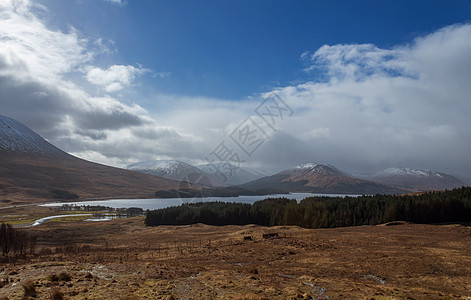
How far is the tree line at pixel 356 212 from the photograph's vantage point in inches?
2815

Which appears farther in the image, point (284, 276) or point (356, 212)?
point (356, 212)

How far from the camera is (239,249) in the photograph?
130 feet

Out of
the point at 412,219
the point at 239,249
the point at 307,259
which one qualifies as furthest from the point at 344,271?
the point at 412,219

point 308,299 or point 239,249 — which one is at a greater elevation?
point 308,299

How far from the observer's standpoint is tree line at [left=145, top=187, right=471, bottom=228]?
235 feet

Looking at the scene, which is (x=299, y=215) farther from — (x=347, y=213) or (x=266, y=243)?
(x=266, y=243)

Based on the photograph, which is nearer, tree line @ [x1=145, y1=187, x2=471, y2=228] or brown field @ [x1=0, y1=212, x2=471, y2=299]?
brown field @ [x1=0, y1=212, x2=471, y2=299]

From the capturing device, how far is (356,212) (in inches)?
3172

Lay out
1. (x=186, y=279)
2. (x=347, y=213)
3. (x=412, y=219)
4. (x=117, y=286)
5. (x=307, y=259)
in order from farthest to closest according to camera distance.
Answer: (x=347, y=213), (x=412, y=219), (x=307, y=259), (x=186, y=279), (x=117, y=286)

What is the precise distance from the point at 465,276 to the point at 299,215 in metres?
62.5

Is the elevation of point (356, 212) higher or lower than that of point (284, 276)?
lower

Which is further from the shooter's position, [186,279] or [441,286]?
[186,279]

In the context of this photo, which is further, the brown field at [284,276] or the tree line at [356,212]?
the tree line at [356,212]

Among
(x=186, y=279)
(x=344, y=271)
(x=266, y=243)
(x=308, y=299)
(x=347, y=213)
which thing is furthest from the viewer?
(x=347, y=213)
